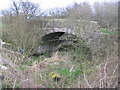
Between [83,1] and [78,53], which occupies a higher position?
[83,1]

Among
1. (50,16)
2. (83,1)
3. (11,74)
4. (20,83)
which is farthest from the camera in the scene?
(50,16)

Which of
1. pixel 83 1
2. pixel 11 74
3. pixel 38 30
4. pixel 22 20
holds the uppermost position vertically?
pixel 83 1

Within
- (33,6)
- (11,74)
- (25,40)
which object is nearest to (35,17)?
(33,6)

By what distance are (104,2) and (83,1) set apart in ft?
4.09

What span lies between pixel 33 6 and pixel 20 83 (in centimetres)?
A: 725

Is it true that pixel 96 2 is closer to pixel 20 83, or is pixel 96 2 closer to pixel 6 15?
pixel 20 83

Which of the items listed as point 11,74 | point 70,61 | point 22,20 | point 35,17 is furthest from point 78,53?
point 35,17

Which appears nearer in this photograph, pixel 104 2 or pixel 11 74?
pixel 11 74

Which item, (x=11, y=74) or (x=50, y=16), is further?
(x=50, y=16)

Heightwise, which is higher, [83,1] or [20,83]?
[83,1]

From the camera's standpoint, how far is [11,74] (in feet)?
10.7

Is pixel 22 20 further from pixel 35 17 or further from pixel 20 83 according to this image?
pixel 20 83

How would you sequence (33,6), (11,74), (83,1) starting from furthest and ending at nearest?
(33,6) < (83,1) < (11,74)

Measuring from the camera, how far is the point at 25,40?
26.4ft
